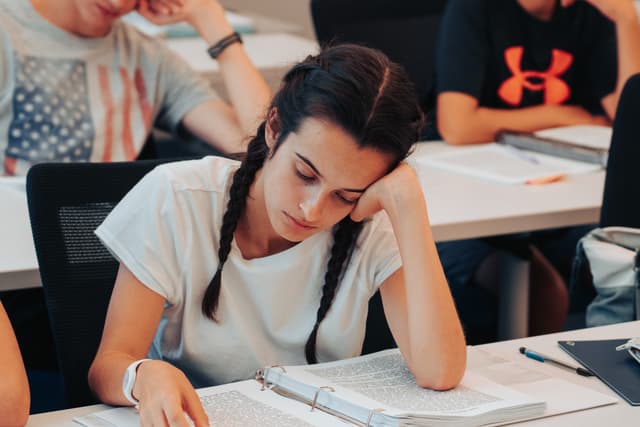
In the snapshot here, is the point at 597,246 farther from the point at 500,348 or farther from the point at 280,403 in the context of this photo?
the point at 280,403

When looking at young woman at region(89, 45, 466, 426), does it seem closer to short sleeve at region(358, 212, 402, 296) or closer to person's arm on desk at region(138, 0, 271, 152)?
short sleeve at region(358, 212, 402, 296)

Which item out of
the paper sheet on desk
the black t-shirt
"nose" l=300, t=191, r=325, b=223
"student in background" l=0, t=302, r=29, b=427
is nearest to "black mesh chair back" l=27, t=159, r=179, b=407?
"student in background" l=0, t=302, r=29, b=427

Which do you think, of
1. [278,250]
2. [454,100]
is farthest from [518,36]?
[278,250]

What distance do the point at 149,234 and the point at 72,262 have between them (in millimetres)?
157

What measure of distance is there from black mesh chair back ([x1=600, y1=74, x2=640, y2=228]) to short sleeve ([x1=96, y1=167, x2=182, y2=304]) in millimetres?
846

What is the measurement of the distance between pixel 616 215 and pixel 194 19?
1.14 metres

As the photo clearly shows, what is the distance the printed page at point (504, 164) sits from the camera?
2.22 m

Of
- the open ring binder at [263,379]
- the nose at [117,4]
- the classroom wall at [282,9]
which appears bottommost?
the open ring binder at [263,379]

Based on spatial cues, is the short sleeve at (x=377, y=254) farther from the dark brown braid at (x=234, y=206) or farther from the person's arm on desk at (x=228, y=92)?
the person's arm on desk at (x=228, y=92)

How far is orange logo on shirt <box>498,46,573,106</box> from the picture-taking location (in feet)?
8.87

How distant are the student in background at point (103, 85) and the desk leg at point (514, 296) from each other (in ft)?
2.16

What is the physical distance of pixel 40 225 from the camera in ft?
4.75

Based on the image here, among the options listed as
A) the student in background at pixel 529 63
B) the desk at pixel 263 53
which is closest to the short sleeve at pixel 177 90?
the desk at pixel 263 53

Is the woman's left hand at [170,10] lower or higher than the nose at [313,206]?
higher
